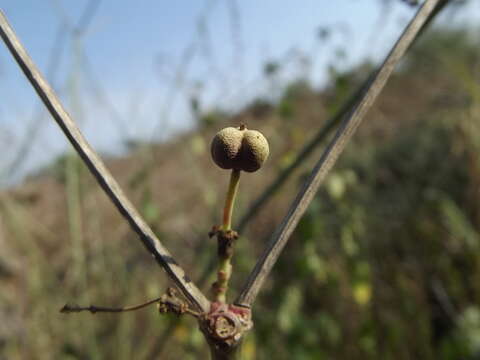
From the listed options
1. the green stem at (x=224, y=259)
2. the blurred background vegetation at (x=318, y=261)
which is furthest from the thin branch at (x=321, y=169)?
the blurred background vegetation at (x=318, y=261)

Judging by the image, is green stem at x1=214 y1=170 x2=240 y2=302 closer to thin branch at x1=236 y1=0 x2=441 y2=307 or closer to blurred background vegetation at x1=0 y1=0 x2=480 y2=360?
thin branch at x1=236 y1=0 x2=441 y2=307

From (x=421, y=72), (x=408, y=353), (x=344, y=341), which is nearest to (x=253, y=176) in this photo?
(x=344, y=341)

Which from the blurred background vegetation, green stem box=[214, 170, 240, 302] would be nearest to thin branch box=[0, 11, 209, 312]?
green stem box=[214, 170, 240, 302]

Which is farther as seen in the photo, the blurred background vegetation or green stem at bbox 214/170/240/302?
the blurred background vegetation

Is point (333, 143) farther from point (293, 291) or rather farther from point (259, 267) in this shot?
point (293, 291)

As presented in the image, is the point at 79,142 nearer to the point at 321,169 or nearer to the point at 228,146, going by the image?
the point at 228,146

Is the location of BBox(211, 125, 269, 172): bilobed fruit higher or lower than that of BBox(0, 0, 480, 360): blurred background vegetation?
higher
